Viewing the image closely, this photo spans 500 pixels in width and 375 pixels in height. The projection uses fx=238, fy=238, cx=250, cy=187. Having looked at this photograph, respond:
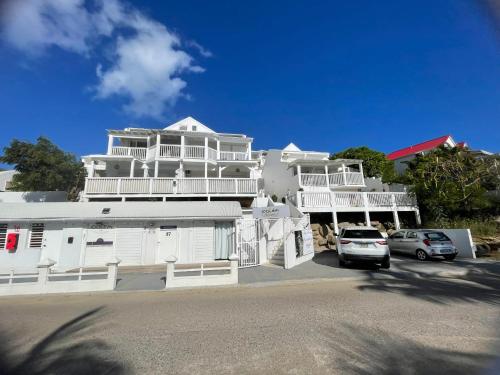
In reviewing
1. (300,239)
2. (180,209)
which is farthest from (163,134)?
(300,239)

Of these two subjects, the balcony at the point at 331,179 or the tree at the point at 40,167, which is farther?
the tree at the point at 40,167

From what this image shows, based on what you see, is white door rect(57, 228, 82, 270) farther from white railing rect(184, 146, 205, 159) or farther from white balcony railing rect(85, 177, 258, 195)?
white railing rect(184, 146, 205, 159)

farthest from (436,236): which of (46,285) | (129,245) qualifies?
(46,285)

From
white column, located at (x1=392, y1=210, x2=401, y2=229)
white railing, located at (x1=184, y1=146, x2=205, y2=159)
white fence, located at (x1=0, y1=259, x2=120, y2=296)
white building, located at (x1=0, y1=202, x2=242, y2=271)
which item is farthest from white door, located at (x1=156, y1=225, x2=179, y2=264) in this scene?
white column, located at (x1=392, y1=210, x2=401, y2=229)

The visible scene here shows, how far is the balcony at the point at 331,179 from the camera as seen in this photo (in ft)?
65.6

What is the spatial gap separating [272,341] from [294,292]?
3.72 m

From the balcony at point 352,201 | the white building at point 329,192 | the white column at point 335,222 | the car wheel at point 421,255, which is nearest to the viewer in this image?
the car wheel at point 421,255

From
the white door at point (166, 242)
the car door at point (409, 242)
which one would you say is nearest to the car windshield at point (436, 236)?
the car door at point (409, 242)

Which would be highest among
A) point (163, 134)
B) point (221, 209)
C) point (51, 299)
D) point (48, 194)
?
point (163, 134)

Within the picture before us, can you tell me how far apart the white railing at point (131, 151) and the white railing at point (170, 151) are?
85.3 inches

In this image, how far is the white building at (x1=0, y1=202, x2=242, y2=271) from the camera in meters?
12.9

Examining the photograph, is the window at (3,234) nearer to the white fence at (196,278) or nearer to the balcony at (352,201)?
the white fence at (196,278)

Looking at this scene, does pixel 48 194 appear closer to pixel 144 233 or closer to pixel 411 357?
pixel 144 233

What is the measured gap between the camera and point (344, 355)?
136 inches
